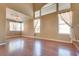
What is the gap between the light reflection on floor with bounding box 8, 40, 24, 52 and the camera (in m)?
1.91

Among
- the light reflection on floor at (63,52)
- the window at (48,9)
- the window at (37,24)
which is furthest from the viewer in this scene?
the window at (37,24)

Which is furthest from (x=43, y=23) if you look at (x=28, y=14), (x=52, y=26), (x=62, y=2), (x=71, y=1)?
(x=71, y=1)

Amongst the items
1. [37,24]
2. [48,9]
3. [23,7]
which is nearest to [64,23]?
[48,9]

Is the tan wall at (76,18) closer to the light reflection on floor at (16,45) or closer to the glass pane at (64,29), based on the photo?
the glass pane at (64,29)

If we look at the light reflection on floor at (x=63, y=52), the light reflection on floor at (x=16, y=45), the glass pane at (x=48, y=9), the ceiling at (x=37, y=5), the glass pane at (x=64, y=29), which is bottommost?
the light reflection on floor at (x=63, y=52)

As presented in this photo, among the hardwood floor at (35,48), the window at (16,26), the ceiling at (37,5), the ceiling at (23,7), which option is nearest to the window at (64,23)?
the hardwood floor at (35,48)

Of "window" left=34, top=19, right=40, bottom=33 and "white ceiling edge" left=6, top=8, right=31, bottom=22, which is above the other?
"white ceiling edge" left=6, top=8, right=31, bottom=22

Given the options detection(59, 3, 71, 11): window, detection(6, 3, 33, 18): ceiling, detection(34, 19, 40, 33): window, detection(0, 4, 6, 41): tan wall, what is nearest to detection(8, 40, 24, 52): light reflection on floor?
detection(0, 4, 6, 41): tan wall

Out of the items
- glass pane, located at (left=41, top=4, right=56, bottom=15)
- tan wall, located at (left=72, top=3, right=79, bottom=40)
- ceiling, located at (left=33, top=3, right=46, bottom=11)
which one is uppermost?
ceiling, located at (left=33, top=3, right=46, bottom=11)

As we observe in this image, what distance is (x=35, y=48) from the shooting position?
1.96m

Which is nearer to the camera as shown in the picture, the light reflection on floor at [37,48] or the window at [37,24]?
the light reflection on floor at [37,48]

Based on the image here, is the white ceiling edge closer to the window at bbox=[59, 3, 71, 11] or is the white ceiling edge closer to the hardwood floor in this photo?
the hardwood floor

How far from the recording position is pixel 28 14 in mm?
2062

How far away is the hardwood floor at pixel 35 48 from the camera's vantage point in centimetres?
187
